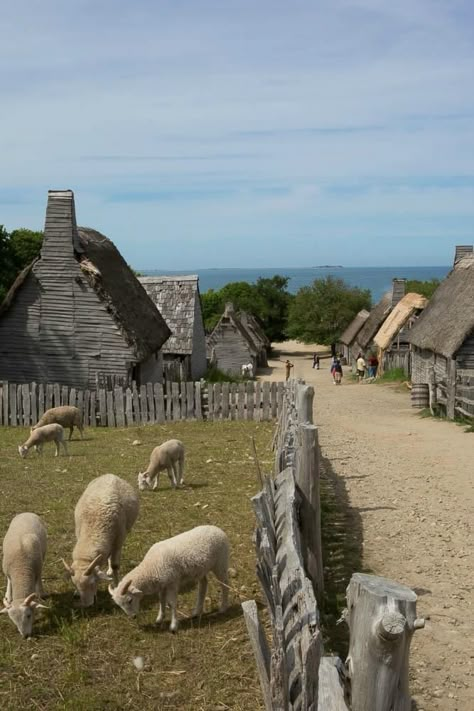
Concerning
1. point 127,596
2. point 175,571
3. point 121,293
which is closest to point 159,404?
point 121,293

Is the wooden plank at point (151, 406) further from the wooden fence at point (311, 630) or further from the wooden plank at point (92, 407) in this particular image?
the wooden fence at point (311, 630)

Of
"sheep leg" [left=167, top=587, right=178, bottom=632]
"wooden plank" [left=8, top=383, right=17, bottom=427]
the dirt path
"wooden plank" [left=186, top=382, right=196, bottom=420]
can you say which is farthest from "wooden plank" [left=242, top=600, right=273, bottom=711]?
"wooden plank" [left=8, top=383, right=17, bottom=427]

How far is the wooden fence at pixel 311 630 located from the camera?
3307 mm

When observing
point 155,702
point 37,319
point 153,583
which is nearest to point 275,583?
point 155,702

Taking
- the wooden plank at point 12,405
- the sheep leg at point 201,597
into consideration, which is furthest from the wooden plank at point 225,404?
the sheep leg at point 201,597

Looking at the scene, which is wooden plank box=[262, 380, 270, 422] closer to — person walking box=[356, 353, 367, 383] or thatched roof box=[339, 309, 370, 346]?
person walking box=[356, 353, 367, 383]

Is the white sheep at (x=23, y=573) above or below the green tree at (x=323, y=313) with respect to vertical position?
below

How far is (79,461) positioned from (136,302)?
12741 millimetres

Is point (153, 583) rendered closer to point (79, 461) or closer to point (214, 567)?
point (214, 567)

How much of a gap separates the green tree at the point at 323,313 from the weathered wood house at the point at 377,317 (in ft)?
39.0

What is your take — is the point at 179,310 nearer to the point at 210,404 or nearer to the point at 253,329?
the point at 210,404

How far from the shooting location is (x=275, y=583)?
561 centimetres

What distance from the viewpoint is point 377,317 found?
55.1 meters

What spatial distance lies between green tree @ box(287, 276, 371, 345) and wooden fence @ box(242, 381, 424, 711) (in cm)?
6253
